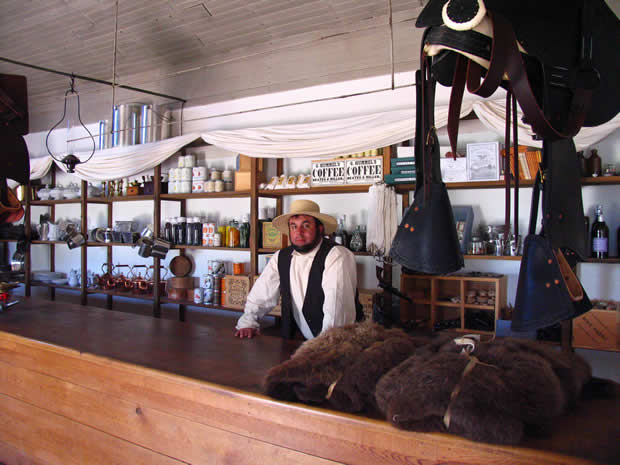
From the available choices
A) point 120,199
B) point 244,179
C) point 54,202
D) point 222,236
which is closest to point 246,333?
point 244,179

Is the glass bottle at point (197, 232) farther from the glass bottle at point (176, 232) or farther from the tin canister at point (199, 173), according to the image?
the tin canister at point (199, 173)

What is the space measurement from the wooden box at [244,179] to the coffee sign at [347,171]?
623 millimetres

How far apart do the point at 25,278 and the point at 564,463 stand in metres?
7.07

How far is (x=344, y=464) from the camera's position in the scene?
1.27m

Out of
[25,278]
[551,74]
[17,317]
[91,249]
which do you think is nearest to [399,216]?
[551,74]

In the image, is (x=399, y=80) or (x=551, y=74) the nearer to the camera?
(x=551, y=74)

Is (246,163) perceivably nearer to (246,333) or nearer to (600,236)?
(246,333)

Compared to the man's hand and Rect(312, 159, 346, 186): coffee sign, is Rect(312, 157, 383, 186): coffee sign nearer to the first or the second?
Rect(312, 159, 346, 186): coffee sign

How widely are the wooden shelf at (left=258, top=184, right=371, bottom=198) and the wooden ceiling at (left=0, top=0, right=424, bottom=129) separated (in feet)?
4.91

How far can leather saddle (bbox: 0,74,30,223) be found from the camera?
10.2 feet

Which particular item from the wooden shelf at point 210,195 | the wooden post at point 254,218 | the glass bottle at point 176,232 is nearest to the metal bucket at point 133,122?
the wooden shelf at point 210,195

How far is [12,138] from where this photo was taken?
124 inches

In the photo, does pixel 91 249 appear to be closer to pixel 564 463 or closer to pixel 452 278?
pixel 452 278

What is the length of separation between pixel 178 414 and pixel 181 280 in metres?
3.50
